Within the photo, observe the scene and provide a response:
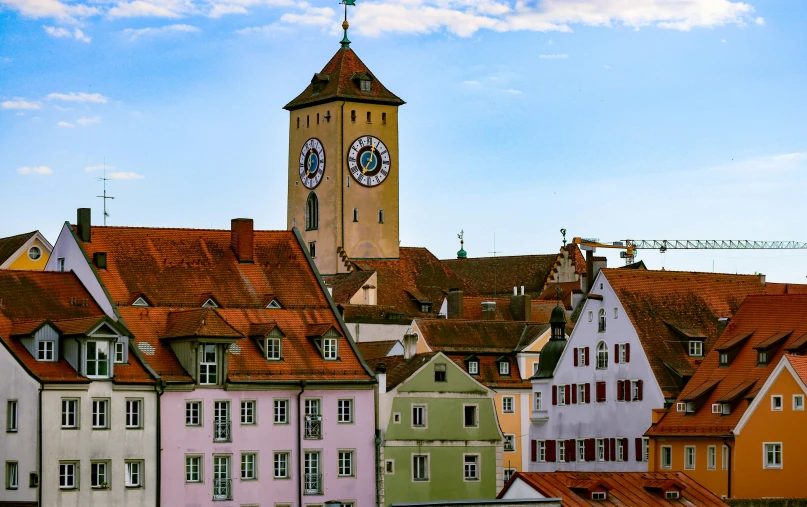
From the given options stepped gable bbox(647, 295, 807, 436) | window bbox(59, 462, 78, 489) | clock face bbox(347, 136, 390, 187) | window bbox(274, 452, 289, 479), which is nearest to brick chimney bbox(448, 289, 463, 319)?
clock face bbox(347, 136, 390, 187)

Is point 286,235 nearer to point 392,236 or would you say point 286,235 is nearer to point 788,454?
point 788,454

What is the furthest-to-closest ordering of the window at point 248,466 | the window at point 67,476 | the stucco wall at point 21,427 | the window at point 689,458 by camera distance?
the window at point 689,458, the window at point 248,466, the window at point 67,476, the stucco wall at point 21,427

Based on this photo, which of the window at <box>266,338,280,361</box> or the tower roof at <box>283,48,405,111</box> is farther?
the tower roof at <box>283,48,405,111</box>

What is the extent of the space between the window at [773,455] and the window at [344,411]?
1824 centimetres

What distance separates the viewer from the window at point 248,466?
97438mm

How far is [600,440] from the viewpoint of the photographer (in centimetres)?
11481

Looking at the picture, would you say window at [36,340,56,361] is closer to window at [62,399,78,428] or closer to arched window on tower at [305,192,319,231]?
window at [62,399,78,428]

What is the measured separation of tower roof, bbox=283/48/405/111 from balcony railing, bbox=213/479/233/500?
237ft

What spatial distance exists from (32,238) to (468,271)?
231 ft

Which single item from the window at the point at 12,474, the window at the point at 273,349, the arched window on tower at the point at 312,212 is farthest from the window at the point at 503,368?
the arched window on tower at the point at 312,212

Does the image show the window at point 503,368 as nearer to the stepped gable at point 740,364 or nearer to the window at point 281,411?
the stepped gable at point 740,364

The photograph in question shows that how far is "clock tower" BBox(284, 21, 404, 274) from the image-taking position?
16750 centimetres

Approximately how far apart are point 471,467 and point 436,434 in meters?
2.24

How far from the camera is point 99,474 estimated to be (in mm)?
92875
